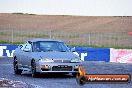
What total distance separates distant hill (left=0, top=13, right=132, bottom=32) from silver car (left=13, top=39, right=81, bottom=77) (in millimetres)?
47330

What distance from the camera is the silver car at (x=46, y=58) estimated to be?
19891mm

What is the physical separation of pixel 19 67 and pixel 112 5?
46.1 m

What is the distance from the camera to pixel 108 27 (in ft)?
236

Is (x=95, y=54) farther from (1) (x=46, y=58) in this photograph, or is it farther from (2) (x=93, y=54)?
(1) (x=46, y=58)

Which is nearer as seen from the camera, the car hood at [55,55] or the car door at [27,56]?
the car hood at [55,55]

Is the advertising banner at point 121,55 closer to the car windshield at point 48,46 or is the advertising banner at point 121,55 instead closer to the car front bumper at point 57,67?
the car windshield at point 48,46

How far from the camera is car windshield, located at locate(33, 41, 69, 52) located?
832 inches

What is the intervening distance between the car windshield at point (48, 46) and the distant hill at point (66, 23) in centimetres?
4740

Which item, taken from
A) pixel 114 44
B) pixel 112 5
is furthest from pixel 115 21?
pixel 114 44

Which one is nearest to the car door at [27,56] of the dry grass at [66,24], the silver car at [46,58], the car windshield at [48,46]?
the silver car at [46,58]

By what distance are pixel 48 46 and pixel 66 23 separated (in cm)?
5458

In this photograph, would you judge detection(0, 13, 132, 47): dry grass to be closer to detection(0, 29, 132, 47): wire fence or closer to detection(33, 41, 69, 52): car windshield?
detection(0, 29, 132, 47): wire fence

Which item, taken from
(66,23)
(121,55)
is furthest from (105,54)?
(66,23)

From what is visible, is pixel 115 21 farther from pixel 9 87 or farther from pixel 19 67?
pixel 9 87
